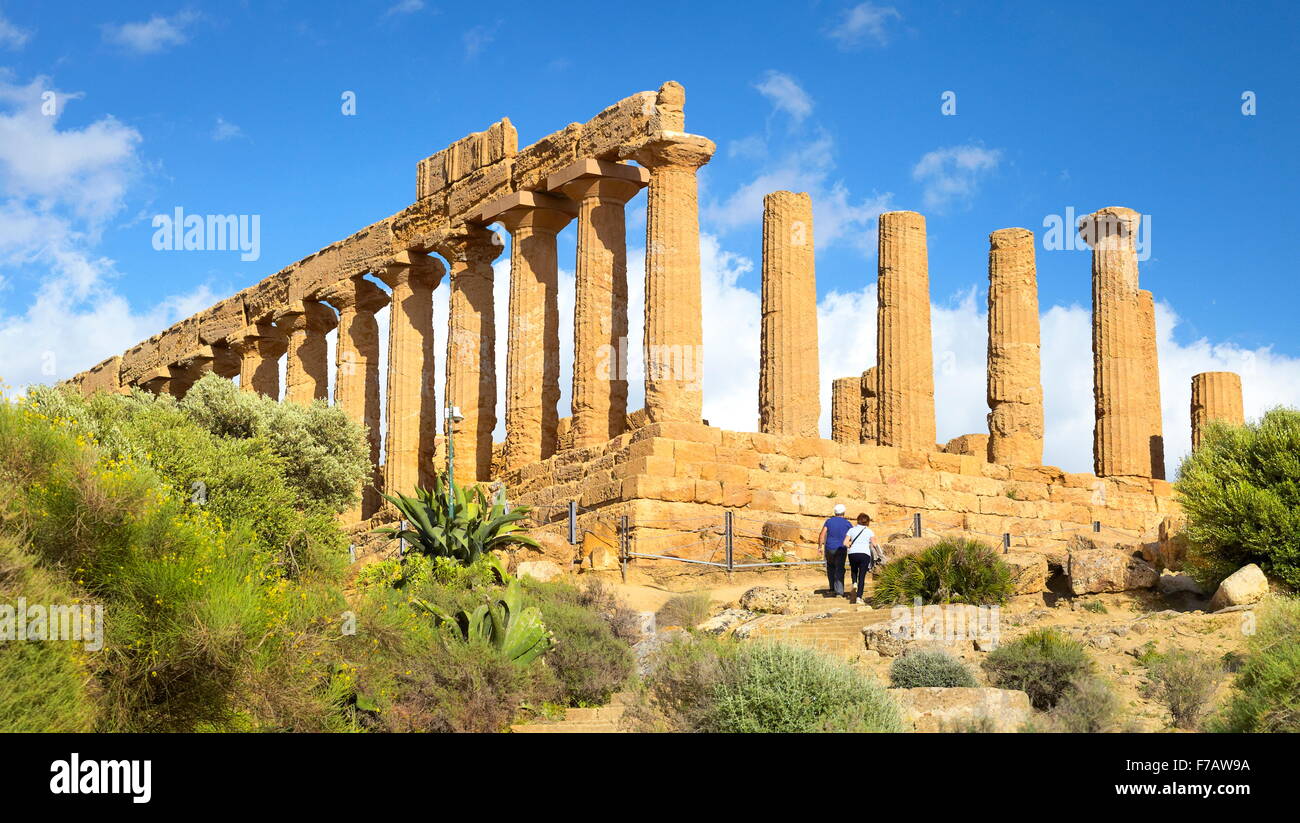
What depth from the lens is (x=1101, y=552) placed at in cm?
1970

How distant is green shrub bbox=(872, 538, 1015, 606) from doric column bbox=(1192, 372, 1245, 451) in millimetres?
20956

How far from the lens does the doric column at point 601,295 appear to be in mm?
29281

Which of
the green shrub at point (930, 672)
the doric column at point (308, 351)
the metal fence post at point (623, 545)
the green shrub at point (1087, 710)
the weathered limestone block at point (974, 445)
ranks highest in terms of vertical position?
the doric column at point (308, 351)

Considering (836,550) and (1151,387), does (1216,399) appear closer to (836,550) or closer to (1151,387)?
(1151,387)

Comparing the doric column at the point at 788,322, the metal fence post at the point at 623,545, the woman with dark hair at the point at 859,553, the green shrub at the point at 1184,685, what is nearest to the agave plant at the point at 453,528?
the metal fence post at the point at 623,545

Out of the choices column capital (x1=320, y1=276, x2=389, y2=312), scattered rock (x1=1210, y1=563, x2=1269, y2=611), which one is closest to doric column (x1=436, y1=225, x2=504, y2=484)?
column capital (x1=320, y1=276, x2=389, y2=312)

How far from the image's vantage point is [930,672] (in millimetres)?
14289

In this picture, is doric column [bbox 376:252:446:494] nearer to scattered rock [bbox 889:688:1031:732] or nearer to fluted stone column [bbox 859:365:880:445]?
fluted stone column [bbox 859:365:880:445]

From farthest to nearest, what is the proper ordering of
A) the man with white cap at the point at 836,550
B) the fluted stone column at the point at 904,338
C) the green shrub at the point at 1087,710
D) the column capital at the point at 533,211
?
the fluted stone column at the point at 904,338
the column capital at the point at 533,211
the man with white cap at the point at 836,550
the green shrub at the point at 1087,710

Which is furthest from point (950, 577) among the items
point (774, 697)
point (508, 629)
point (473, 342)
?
point (473, 342)

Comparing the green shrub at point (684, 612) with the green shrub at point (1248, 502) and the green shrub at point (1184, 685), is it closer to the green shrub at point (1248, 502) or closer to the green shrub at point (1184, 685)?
the green shrub at point (1248, 502)

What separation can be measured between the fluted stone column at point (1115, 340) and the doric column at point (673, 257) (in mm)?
12517

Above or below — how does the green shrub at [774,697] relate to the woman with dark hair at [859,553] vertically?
below

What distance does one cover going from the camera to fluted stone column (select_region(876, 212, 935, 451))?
105 feet
